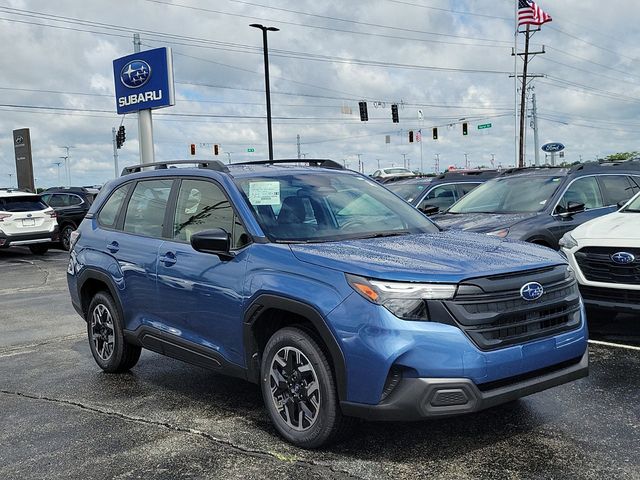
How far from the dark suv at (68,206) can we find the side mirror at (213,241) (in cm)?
1731

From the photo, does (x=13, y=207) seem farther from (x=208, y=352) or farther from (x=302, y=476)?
(x=302, y=476)

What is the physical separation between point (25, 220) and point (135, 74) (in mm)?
8535

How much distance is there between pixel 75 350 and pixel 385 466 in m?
4.42

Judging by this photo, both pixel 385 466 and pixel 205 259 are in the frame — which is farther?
pixel 205 259

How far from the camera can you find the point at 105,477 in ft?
12.8

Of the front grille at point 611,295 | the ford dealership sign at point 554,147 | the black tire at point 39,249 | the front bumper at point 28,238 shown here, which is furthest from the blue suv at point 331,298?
the ford dealership sign at point 554,147

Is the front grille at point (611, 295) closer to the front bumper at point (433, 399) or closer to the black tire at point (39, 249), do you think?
the front bumper at point (433, 399)

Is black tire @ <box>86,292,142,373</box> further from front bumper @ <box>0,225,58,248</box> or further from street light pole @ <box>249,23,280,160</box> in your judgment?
street light pole @ <box>249,23,280,160</box>

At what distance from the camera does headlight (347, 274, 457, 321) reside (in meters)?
3.71

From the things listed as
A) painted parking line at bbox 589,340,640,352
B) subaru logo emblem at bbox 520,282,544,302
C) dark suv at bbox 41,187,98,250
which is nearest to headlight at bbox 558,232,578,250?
painted parking line at bbox 589,340,640,352

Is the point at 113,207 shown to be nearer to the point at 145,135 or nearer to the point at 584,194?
the point at 584,194

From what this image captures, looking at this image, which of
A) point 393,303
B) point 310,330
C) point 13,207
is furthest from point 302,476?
point 13,207

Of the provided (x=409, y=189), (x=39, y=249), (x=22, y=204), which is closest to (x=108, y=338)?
(x=409, y=189)

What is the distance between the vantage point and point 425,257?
4074 millimetres
